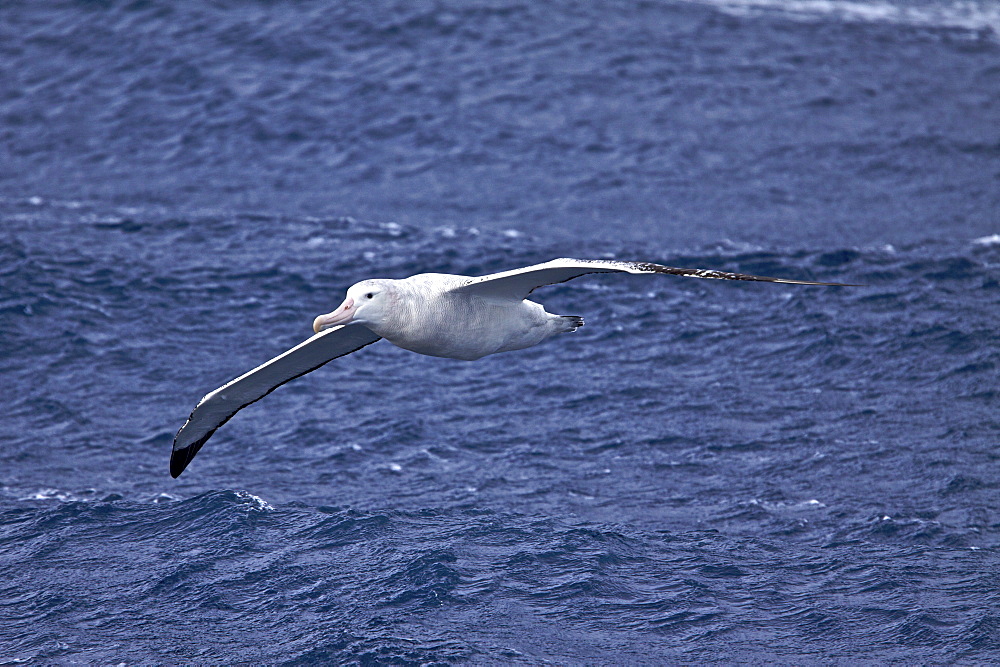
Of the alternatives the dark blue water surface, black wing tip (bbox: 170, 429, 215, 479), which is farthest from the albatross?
the dark blue water surface

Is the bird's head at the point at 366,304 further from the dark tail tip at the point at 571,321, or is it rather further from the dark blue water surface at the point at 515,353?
the dark blue water surface at the point at 515,353

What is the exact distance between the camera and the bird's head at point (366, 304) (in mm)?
13450

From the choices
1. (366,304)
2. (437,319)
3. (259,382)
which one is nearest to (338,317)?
(366,304)

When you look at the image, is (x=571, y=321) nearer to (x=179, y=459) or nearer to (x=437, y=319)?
(x=437, y=319)

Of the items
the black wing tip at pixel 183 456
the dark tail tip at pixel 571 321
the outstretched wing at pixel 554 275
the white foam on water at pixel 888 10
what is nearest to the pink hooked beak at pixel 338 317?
the outstretched wing at pixel 554 275

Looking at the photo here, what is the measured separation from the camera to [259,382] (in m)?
15.7

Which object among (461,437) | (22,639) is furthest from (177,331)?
(22,639)

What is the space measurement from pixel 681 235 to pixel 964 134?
368 inches

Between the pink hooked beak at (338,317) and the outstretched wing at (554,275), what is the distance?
132 cm

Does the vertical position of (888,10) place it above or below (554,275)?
above

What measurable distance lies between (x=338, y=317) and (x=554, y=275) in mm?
2493

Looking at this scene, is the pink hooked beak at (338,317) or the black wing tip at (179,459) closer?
the pink hooked beak at (338,317)

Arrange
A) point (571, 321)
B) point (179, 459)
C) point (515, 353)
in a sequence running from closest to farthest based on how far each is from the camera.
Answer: point (571, 321)
point (179, 459)
point (515, 353)

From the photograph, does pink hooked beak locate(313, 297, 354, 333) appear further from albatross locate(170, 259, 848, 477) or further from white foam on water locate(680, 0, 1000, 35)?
white foam on water locate(680, 0, 1000, 35)
